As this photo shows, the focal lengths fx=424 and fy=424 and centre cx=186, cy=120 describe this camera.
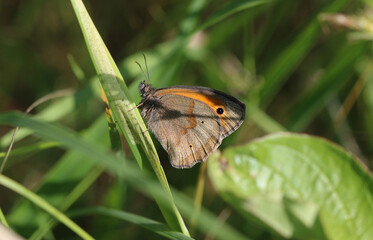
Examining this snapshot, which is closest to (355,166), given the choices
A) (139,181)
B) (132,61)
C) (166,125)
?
(166,125)

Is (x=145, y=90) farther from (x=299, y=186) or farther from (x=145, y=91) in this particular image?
(x=299, y=186)

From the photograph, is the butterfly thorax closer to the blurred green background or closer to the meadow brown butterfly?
the meadow brown butterfly

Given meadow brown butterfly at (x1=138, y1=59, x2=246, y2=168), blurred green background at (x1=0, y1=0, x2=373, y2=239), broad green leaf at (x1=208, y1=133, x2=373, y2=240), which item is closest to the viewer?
broad green leaf at (x1=208, y1=133, x2=373, y2=240)

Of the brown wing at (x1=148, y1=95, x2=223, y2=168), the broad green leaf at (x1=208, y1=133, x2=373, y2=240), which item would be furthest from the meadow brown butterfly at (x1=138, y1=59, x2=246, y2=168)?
the broad green leaf at (x1=208, y1=133, x2=373, y2=240)

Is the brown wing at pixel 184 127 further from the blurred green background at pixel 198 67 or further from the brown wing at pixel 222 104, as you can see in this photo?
the blurred green background at pixel 198 67

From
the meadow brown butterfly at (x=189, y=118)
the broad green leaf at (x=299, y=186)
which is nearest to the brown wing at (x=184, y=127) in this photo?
the meadow brown butterfly at (x=189, y=118)

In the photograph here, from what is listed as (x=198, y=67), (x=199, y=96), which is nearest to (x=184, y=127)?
(x=199, y=96)
